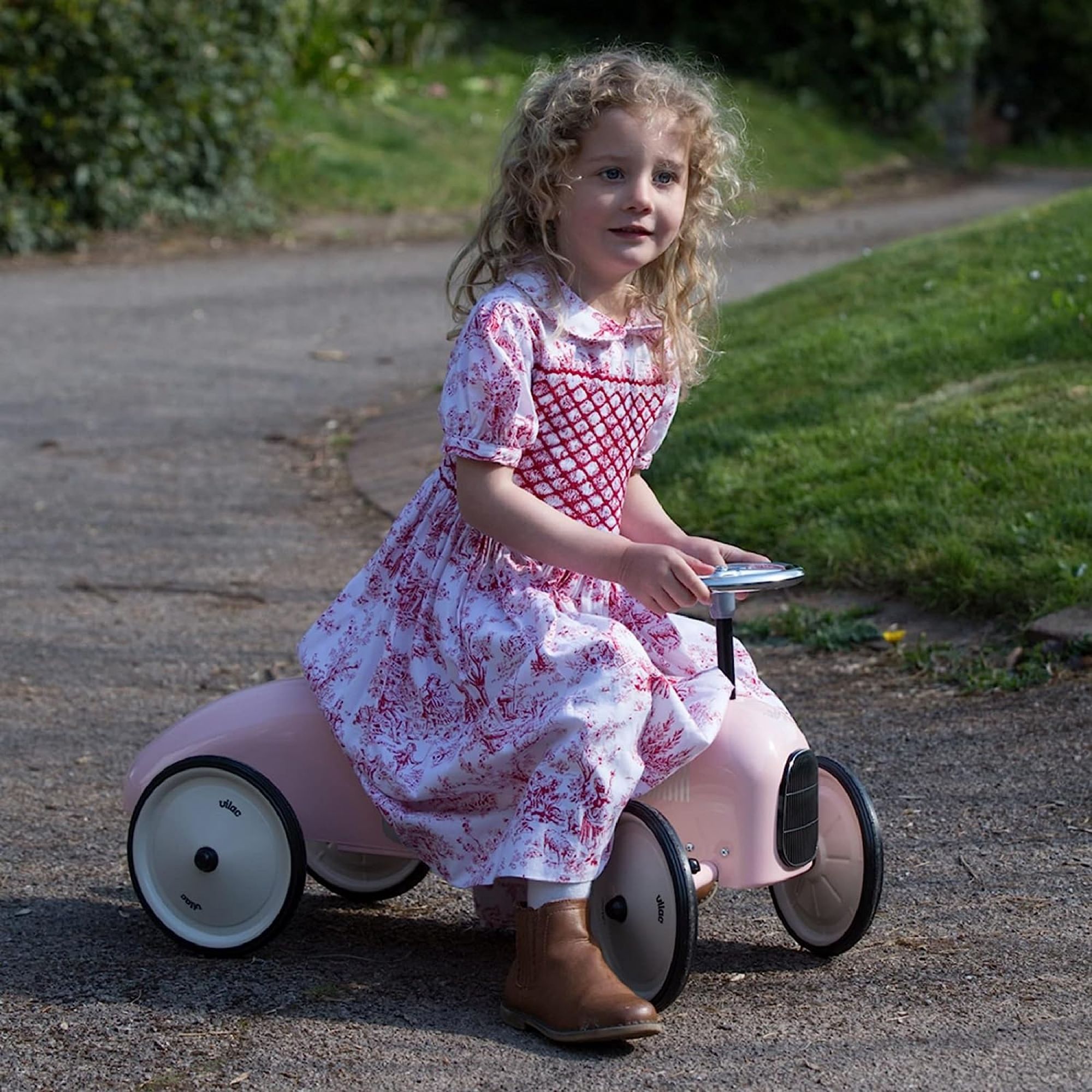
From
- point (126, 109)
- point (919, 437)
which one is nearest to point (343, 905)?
point (919, 437)

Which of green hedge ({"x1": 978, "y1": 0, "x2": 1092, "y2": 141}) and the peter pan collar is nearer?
the peter pan collar

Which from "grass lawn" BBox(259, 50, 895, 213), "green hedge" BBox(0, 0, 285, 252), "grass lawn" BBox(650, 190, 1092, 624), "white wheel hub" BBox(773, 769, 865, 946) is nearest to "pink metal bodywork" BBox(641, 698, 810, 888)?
"white wheel hub" BBox(773, 769, 865, 946)

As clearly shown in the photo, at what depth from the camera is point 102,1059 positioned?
259 centimetres

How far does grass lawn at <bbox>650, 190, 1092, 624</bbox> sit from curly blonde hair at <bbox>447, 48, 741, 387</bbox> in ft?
6.12

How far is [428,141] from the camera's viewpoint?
1469 centimetres

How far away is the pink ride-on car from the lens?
8.94ft

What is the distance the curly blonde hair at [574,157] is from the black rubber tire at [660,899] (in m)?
0.80

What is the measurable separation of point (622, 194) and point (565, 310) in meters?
Result: 0.21

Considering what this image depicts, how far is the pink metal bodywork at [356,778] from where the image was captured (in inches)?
110

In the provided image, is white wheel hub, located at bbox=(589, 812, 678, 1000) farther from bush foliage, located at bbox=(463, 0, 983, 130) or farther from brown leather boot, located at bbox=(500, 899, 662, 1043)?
bush foliage, located at bbox=(463, 0, 983, 130)

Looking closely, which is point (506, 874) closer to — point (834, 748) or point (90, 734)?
point (834, 748)

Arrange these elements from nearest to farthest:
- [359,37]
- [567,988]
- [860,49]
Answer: [567,988] < [359,37] < [860,49]

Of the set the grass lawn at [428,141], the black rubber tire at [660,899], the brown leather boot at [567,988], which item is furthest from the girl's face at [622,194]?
the grass lawn at [428,141]

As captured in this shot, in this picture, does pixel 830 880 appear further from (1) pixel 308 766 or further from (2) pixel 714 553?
(1) pixel 308 766
